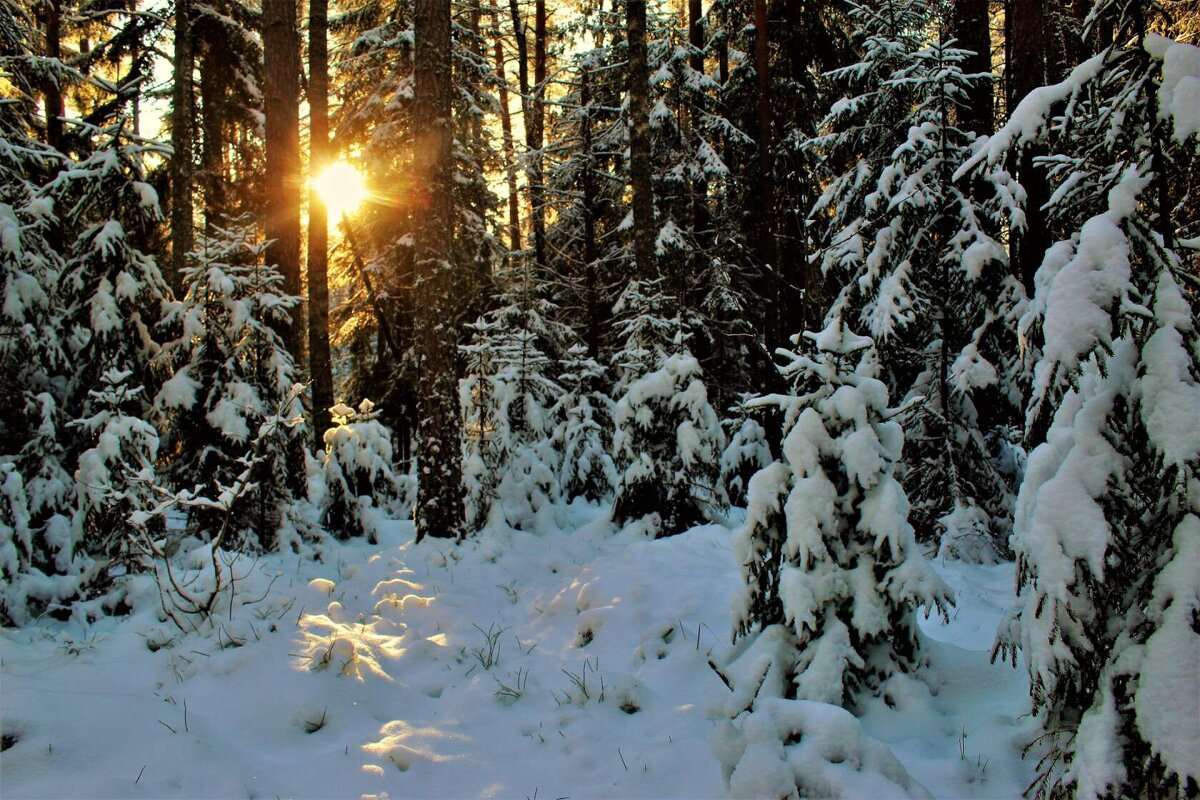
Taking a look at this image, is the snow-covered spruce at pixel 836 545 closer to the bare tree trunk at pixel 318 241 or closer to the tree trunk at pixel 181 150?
the bare tree trunk at pixel 318 241

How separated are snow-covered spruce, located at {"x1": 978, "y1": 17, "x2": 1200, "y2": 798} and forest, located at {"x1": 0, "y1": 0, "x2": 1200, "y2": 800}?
0.05ft

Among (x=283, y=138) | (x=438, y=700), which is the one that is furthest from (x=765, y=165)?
(x=438, y=700)

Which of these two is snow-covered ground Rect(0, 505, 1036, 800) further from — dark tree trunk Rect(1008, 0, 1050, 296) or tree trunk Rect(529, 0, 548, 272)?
tree trunk Rect(529, 0, 548, 272)

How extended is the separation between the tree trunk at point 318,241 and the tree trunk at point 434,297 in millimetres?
3418

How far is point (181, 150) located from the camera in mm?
12586

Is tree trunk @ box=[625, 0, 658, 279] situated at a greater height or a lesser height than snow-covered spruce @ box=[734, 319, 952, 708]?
greater

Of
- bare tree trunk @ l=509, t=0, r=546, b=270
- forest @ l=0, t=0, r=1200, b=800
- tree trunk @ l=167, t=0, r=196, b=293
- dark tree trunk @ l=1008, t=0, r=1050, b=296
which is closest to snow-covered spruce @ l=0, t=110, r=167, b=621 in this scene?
forest @ l=0, t=0, r=1200, b=800

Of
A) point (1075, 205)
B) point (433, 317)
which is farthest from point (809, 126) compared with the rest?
point (1075, 205)

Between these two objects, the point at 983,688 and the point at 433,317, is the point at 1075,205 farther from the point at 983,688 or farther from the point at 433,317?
the point at 433,317

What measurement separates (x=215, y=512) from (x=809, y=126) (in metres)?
14.1

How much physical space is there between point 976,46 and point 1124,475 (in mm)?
8505

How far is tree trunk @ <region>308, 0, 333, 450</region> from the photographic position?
35.0 ft

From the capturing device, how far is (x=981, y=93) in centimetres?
841

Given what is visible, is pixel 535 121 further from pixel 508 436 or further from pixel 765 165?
pixel 508 436
